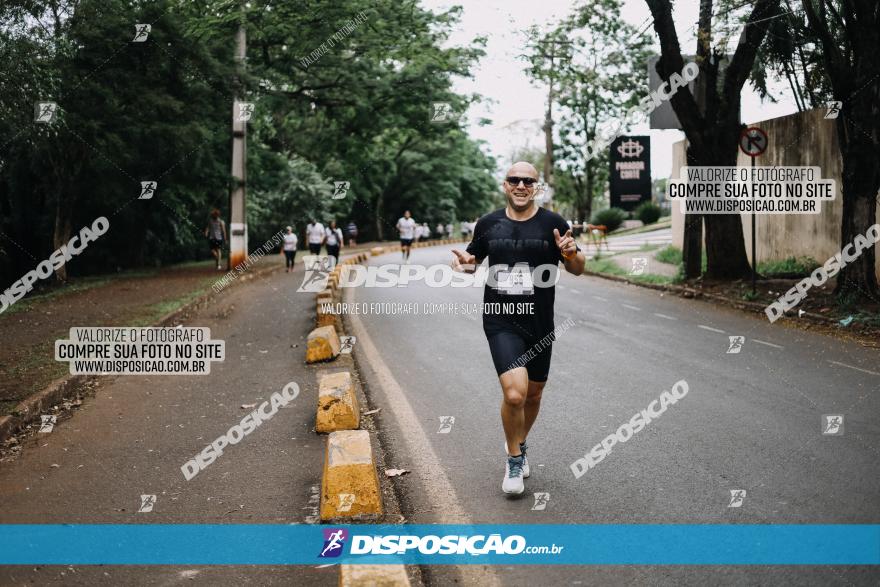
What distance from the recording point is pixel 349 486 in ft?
17.3

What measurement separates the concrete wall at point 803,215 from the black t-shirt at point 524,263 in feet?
40.3

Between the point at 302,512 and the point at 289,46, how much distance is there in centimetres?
2039

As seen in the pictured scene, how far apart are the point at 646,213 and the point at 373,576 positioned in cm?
5184

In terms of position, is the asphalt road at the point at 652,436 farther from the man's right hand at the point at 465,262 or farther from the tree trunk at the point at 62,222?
the tree trunk at the point at 62,222

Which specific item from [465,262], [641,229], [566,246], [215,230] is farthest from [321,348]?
[641,229]

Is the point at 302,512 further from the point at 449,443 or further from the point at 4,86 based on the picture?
the point at 4,86

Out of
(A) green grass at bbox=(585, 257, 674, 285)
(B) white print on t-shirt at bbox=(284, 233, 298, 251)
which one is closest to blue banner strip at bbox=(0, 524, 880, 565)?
(A) green grass at bbox=(585, 257, 674, 285)

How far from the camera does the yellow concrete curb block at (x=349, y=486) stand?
17.0 feet

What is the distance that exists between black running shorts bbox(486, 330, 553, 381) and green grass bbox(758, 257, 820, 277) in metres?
14.3

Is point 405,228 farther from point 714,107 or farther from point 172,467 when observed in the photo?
point 172,467

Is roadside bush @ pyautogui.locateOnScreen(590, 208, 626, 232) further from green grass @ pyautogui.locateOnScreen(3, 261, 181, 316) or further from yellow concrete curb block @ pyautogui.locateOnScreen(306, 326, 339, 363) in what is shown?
yellow concrete curb block @ pyautogui.locateOnScreen(306, 326, 339, 363)

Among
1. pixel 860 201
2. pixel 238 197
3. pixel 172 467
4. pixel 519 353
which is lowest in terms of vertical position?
pixel 172 467

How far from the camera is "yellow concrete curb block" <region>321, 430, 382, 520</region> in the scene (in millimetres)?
5168

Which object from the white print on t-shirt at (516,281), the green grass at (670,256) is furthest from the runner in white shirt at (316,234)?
the white print on t-shirt at (516,281)
